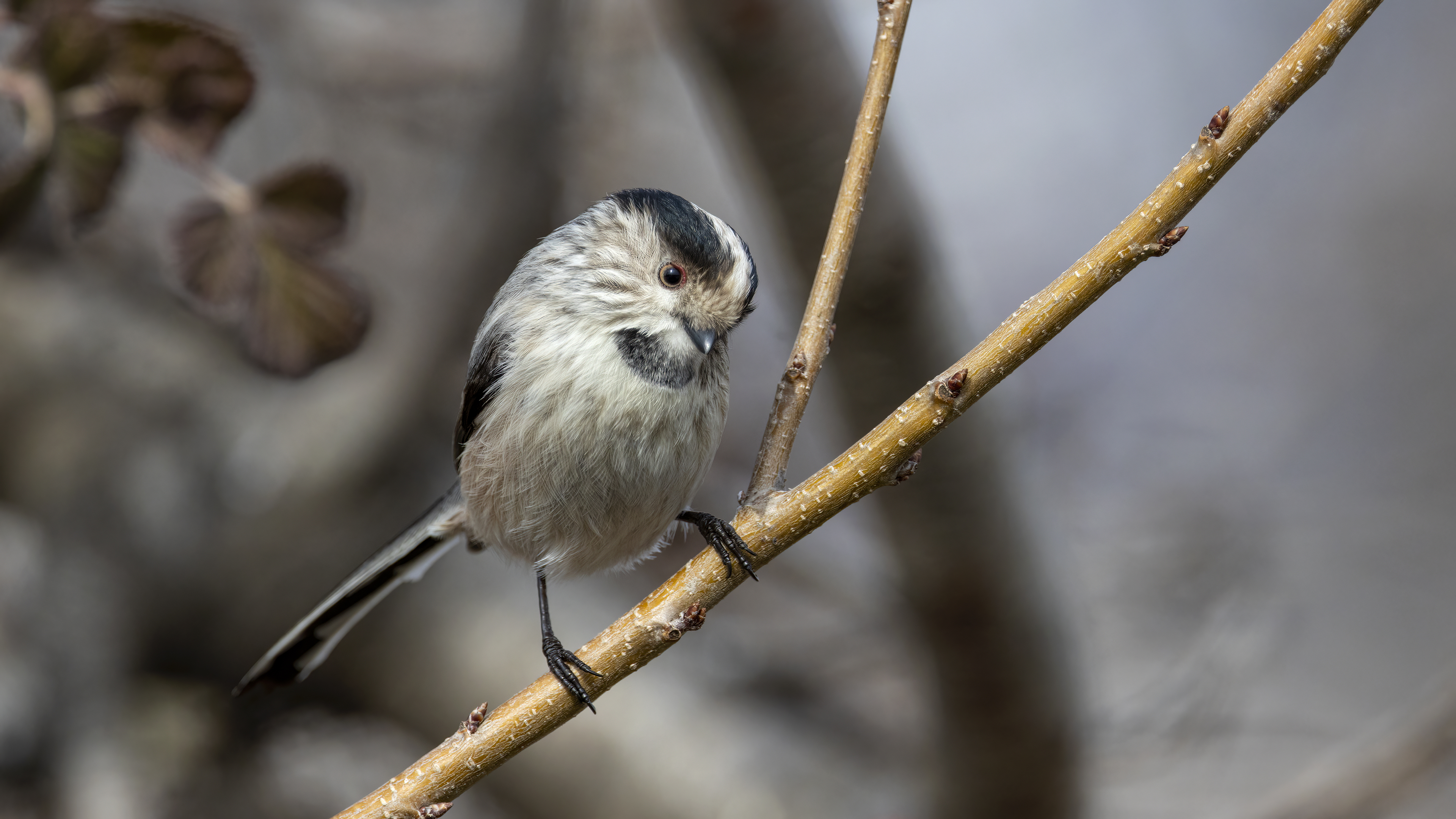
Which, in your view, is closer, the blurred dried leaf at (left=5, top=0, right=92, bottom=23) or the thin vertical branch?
the blurred dried leaf at (left=5, top=0, right=92, bottom=23)

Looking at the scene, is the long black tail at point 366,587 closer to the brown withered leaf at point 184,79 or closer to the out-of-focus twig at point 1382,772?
the brown withered leaf at point 184,79

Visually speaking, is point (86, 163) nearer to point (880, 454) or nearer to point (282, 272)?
point (282, 272)

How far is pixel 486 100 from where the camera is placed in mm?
3266

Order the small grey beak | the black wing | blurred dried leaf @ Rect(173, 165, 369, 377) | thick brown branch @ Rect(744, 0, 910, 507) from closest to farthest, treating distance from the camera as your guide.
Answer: blurred dried leaf @ Rect(173, 165, 369, 377)
thick brown branch @ Rect(744, 0, 910, 507)
the small grey beak
the black wing

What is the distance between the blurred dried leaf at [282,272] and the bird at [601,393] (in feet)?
1.53

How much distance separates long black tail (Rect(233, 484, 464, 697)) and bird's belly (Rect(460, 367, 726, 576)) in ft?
0.61

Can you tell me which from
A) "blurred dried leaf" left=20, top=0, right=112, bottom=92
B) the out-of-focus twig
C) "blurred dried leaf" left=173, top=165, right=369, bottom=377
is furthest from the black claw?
the out-of-focus twig

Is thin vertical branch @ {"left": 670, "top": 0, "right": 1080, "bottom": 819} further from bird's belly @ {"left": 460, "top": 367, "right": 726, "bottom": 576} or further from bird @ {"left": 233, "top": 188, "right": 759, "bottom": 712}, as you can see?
bird's belly @ {"left": 460, "top": 367, "right": 726, "bottom": 576}

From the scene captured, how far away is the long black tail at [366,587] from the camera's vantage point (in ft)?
6.00

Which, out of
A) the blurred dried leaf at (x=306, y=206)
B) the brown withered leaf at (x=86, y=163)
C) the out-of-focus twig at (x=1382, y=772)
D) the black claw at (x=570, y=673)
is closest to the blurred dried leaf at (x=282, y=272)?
the blurred dried leaf at (x=306, y=206)

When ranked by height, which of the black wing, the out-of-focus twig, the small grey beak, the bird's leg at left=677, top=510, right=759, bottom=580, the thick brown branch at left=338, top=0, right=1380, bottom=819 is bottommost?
the out-of-focus twig

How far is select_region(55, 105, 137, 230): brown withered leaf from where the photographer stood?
41.2 inches

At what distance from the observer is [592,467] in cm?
158

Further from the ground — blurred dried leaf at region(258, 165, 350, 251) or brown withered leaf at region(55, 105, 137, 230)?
brown withered leaf at region(55, 105, 137, 230)
